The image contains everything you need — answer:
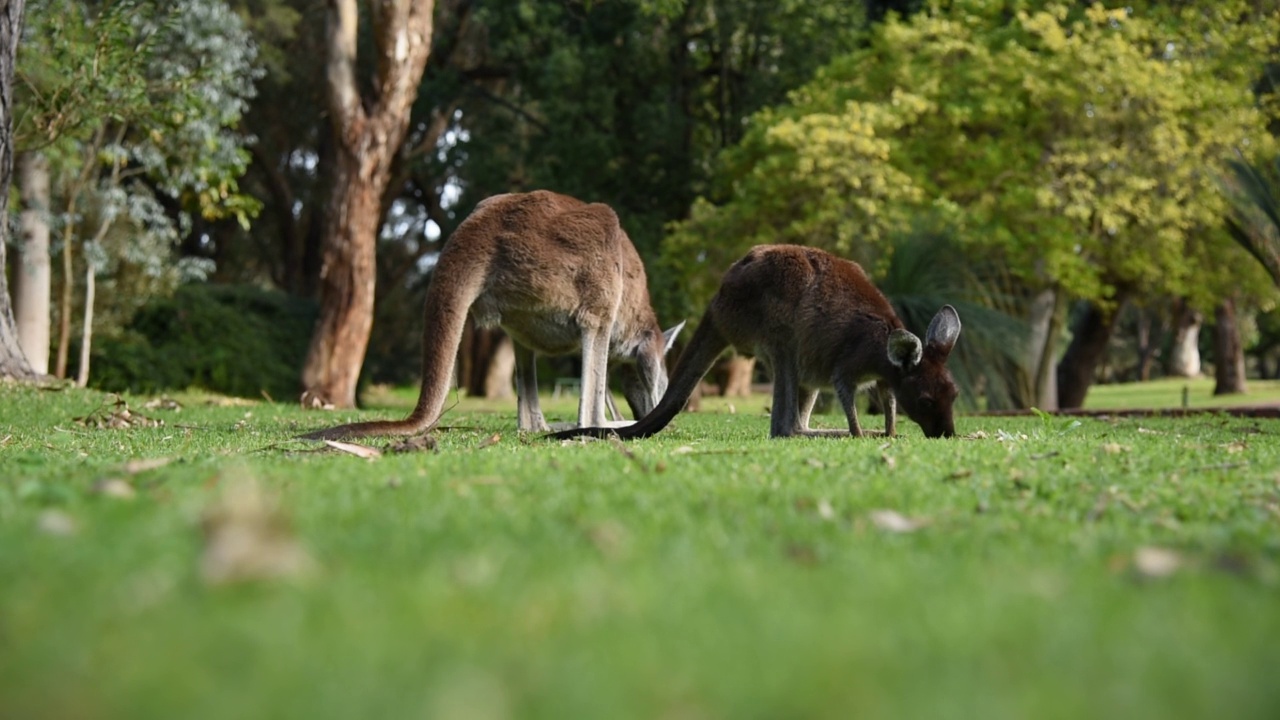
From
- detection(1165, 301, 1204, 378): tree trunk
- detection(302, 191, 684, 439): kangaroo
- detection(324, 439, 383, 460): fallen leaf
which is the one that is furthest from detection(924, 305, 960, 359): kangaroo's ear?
detection(1165, 301, 1204, 378): tree trunk

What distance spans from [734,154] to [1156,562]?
56.9 feet

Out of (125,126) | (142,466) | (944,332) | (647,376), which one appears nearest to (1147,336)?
(125,126)

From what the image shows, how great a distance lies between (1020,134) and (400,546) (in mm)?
19284

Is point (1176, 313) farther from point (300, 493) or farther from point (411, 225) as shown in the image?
point (300, 493)

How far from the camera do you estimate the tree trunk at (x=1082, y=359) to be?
2555 cm

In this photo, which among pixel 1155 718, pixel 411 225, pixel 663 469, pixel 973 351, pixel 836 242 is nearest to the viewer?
pixel 1155 718

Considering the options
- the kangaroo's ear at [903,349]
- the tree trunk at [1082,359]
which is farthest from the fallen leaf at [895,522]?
the tree trunk at [1082,359]

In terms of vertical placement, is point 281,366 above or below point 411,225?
below

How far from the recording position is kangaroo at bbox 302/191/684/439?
24.4 ft

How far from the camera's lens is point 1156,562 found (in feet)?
8.47

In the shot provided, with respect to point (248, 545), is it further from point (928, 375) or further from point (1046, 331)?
point (1046, 331)

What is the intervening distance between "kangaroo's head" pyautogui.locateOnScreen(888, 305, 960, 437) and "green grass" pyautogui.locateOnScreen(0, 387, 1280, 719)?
2.66 m

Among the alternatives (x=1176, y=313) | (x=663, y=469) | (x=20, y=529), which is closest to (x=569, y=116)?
(x=663, y=469)

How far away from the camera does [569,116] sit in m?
21.7
